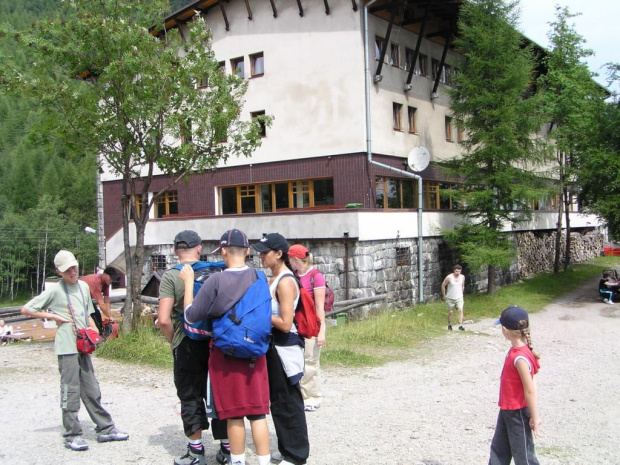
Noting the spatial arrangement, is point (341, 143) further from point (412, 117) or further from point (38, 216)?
point (38, 216)

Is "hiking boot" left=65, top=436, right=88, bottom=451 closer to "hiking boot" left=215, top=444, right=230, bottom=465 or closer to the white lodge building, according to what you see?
"hiking boot" left=215, top=444, right=230, bottom=465

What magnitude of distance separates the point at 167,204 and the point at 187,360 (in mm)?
21352

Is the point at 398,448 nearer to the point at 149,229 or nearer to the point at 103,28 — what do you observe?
the point at 103,28

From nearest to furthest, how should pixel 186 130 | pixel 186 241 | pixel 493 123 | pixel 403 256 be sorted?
pixel 186 241 < pixel 186 130 < pixel 403 256 < pixel 493 123

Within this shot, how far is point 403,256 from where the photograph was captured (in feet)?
66.4

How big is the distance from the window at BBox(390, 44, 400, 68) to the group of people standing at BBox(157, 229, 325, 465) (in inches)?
705

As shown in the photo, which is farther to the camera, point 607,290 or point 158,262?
Result: point 158,262

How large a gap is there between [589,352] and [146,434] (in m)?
9.60

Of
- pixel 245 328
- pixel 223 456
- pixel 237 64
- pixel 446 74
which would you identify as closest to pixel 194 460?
pixel 223 456

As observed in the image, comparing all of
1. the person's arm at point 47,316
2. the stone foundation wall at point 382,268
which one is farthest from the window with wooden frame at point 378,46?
the person's arm at point 47,316

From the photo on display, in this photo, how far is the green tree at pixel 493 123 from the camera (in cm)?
2064

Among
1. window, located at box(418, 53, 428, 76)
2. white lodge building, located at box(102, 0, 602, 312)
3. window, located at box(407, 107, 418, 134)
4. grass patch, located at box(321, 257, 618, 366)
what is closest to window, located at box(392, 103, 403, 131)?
white lodge building, located at box(102, 0, 602, 312)

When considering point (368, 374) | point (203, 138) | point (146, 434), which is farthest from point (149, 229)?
point (146, 434)

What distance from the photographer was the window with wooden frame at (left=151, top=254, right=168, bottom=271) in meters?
24.0
